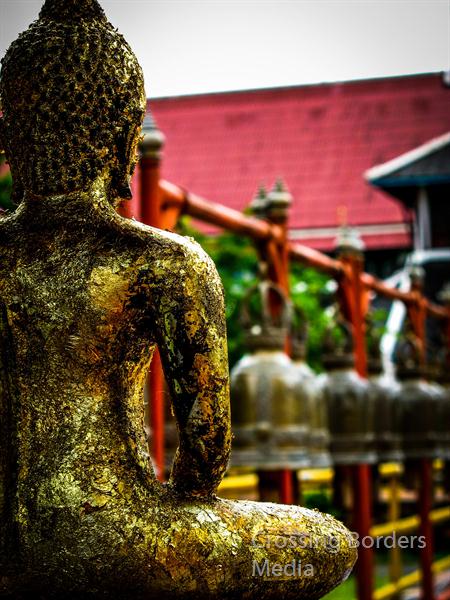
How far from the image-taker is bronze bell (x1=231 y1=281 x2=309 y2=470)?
4480 mm

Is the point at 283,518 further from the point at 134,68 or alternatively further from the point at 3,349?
the point at 134,68

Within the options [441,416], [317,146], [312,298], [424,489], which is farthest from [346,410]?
[317,146]

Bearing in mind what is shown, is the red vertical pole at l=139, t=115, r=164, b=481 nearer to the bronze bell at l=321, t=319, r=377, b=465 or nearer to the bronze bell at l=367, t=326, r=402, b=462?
the bronze bell at l=321, t=319, r=377, b=465

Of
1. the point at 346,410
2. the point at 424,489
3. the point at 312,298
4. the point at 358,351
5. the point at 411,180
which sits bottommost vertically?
the point at 424,489

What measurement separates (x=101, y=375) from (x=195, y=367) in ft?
0.47

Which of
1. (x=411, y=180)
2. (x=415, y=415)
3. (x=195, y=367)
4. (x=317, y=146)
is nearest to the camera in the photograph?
(x=195, y=367)

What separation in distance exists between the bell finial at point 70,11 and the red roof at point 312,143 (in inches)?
497

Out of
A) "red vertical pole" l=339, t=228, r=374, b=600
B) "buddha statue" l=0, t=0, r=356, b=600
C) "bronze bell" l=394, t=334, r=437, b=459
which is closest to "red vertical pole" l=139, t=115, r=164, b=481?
"buddha statue" l=0, t=0, r=356, b=600

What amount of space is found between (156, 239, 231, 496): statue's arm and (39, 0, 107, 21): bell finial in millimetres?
413

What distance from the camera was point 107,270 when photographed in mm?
1672

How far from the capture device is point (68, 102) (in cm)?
171

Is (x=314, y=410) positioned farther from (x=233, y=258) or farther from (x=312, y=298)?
(x=312, y=298)

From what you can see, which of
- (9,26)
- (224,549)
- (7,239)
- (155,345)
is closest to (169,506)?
(224,549)

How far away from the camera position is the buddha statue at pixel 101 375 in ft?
5.21
